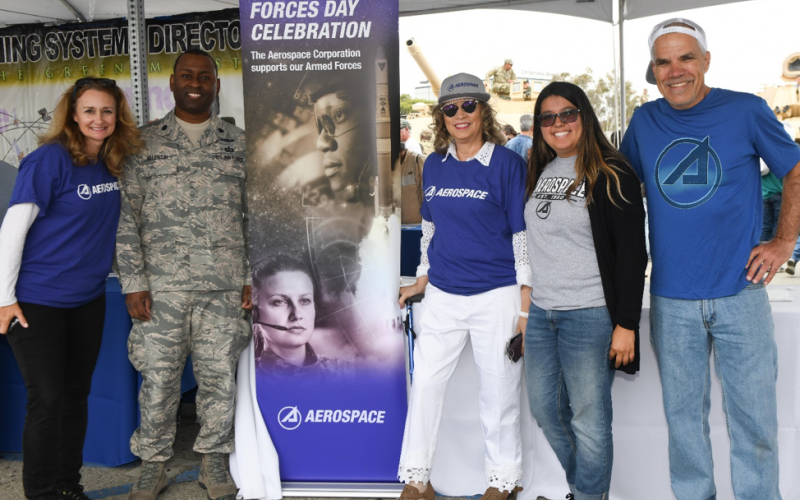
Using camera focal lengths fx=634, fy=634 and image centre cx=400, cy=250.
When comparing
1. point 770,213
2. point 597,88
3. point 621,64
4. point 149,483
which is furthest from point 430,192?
point 597,88

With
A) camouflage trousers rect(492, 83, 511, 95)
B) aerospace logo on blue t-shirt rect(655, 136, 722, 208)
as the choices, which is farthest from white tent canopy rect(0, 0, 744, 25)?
camouflage trousers rect(492, 83, 511, 95)

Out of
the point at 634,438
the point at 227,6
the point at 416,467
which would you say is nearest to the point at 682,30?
the point at 634,438

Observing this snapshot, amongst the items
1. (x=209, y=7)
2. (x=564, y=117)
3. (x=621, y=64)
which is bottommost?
(x=564, y=117)

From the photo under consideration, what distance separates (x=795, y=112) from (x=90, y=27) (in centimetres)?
1291

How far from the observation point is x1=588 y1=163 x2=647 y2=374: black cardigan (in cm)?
196

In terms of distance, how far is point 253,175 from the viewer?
2557 mm

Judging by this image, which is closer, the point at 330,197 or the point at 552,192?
the point at 552,192

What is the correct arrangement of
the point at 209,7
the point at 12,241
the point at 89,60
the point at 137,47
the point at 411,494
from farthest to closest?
the point at 89,60 → the point at 209,7 → the point at 137,47 → the point at 411,494 → the point at 12,241

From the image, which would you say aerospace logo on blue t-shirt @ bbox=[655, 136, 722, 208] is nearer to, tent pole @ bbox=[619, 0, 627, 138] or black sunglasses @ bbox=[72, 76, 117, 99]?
black sunglasses @ bbox=[72, 76, 117, 99]

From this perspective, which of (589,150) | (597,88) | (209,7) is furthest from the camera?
(597,88)

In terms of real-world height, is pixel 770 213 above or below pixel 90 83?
below

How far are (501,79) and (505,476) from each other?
1095cm

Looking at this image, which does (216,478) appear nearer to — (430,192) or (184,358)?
(184,358)

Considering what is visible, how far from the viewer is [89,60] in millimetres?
5410
